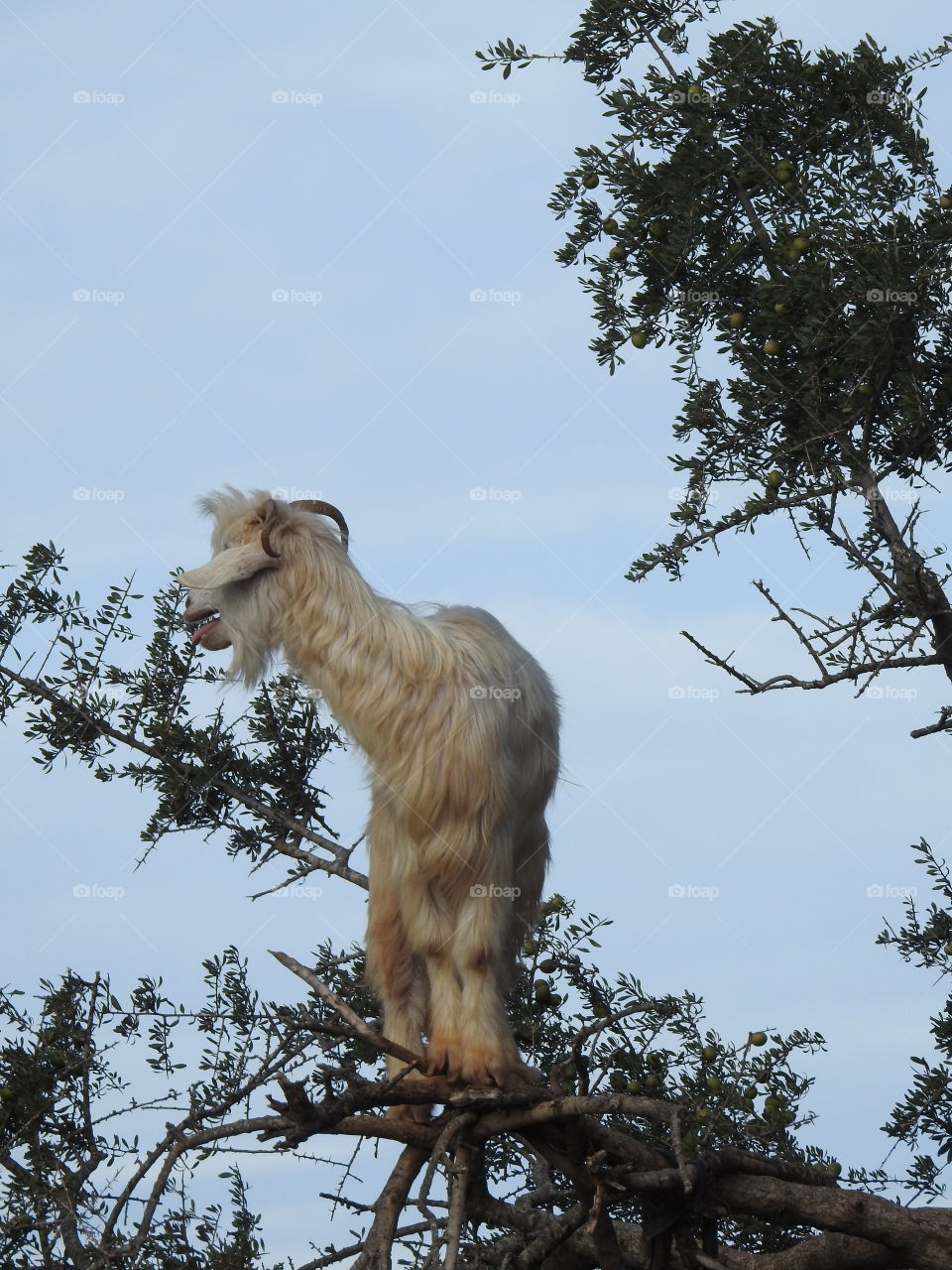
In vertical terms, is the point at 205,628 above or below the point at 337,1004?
above

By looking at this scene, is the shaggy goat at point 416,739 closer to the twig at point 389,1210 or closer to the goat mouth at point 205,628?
the goat mouth at point 205,628

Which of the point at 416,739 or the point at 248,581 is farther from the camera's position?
the point at 248,581

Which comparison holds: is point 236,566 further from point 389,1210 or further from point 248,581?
point 389,1210

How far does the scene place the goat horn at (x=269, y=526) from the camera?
5988 mm

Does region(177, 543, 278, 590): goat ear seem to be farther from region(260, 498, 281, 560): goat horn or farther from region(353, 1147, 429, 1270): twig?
region(353, 1147, 429, 1270): twig

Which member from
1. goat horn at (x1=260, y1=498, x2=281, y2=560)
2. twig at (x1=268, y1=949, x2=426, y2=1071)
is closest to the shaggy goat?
goat horn at (x1=260, y1=498, x2=281, y2=560)

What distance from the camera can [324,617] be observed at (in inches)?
233

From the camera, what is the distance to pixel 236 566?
5984mm

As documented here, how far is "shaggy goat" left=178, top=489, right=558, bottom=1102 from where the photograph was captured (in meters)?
5.77

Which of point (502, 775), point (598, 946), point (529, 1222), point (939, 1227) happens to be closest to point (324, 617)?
point (502, 775)

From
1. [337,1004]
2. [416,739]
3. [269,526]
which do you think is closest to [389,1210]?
[337,1004]

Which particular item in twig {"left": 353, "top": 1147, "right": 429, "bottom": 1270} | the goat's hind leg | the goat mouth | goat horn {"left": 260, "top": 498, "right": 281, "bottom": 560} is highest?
goat horn {"left": 260, "top": 498, "right": 281, "bottom": 560}

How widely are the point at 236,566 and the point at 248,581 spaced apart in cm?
8

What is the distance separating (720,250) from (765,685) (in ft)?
6.53
